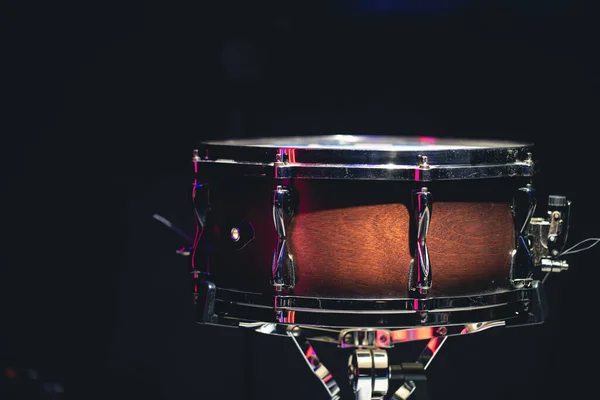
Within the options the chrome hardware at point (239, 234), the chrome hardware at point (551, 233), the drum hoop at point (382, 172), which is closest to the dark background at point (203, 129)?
the chrome hardware at point (551, 233)

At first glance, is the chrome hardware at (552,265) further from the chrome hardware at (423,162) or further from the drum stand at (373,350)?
the chrome hardware at (423,162)

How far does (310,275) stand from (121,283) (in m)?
1.28

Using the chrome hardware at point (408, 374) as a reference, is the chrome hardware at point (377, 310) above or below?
above

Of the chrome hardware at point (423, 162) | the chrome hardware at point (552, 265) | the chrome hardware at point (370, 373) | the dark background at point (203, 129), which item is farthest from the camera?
the dark background at point (203, 129)

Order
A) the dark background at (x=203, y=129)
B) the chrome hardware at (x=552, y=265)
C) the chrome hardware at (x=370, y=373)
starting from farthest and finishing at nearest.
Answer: the dark background at (x=203, y=129) → the chrome hardware at (x=552, y=265) → the chrome hardware at (x=370, y=373)

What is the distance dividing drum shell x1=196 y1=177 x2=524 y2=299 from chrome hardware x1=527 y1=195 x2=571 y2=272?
146 mm

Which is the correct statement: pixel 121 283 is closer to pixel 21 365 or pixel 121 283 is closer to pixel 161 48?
pixel 21 365

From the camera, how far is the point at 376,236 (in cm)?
189

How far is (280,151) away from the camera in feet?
6.28

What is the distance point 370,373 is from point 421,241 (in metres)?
0.35

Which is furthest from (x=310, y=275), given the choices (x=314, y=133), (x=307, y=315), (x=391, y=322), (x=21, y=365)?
(x=21, y=365)

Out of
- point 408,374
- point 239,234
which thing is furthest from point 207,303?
point 408,374

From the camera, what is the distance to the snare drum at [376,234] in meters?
1.89

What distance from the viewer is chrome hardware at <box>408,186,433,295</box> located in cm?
187
